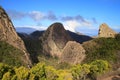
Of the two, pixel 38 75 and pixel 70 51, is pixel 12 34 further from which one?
pixel 38 75

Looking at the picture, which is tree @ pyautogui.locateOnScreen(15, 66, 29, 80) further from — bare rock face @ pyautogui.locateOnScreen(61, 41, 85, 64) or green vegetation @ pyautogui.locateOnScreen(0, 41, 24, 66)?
bare rock face @ pyautogui.locateOnScreen(61, 41, 85, 64)

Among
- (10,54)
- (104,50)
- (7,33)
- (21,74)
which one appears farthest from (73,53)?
(21,74)

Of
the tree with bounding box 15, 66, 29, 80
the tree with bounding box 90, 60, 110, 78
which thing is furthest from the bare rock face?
the tree with bounding box 15, 66, 29, 80

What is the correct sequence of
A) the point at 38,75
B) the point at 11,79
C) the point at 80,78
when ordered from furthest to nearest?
the point at 80,78, the point at 38,75, the point at 11,79

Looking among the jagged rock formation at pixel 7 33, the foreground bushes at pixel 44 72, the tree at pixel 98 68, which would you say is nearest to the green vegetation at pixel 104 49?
the tree at pixel 98 68

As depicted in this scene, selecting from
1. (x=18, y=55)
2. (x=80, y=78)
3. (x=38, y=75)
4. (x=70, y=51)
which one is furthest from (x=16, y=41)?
(x=38, y=75)

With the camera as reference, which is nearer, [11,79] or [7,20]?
[11,79]

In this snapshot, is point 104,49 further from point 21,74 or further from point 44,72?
point 21,74
